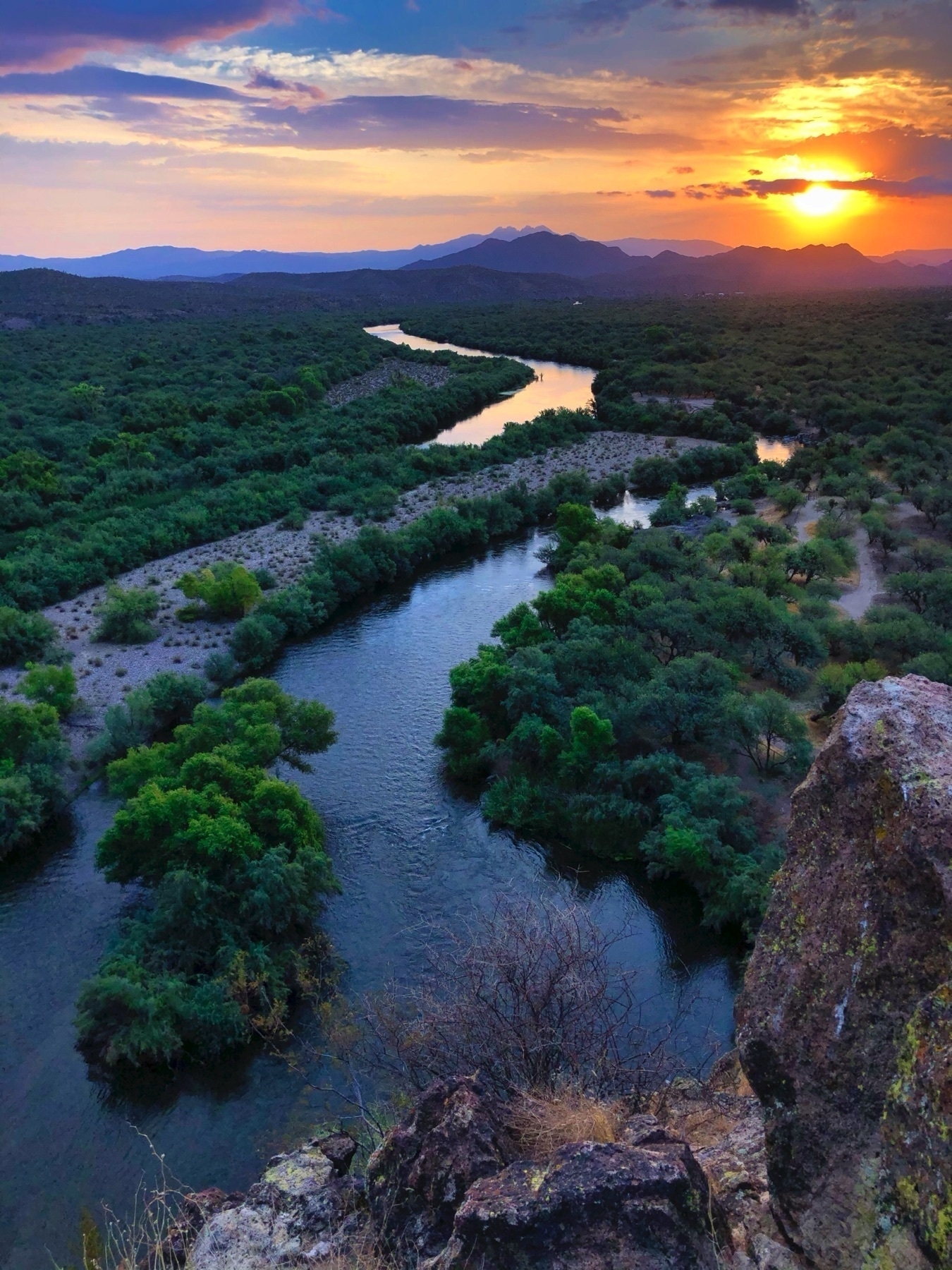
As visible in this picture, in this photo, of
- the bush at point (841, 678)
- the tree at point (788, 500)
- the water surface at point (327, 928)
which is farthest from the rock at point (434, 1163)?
the tree at point (788, 500)

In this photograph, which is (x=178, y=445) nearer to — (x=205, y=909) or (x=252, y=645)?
(x=252, y=645)

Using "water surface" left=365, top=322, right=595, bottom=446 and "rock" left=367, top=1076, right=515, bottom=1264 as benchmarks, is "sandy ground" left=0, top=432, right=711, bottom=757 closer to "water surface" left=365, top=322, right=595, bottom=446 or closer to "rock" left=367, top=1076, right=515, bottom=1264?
"water surface" left=365, top=322, right=595, bottom=446

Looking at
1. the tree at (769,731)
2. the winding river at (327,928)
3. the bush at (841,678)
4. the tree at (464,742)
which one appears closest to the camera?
the winding river at (327,928)

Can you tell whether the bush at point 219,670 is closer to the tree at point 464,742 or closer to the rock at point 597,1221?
the tree at point 464,742

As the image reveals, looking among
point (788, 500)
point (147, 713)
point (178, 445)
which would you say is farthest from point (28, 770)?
point (178, 445)

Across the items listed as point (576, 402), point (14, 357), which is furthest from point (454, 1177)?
point (14, 357)
